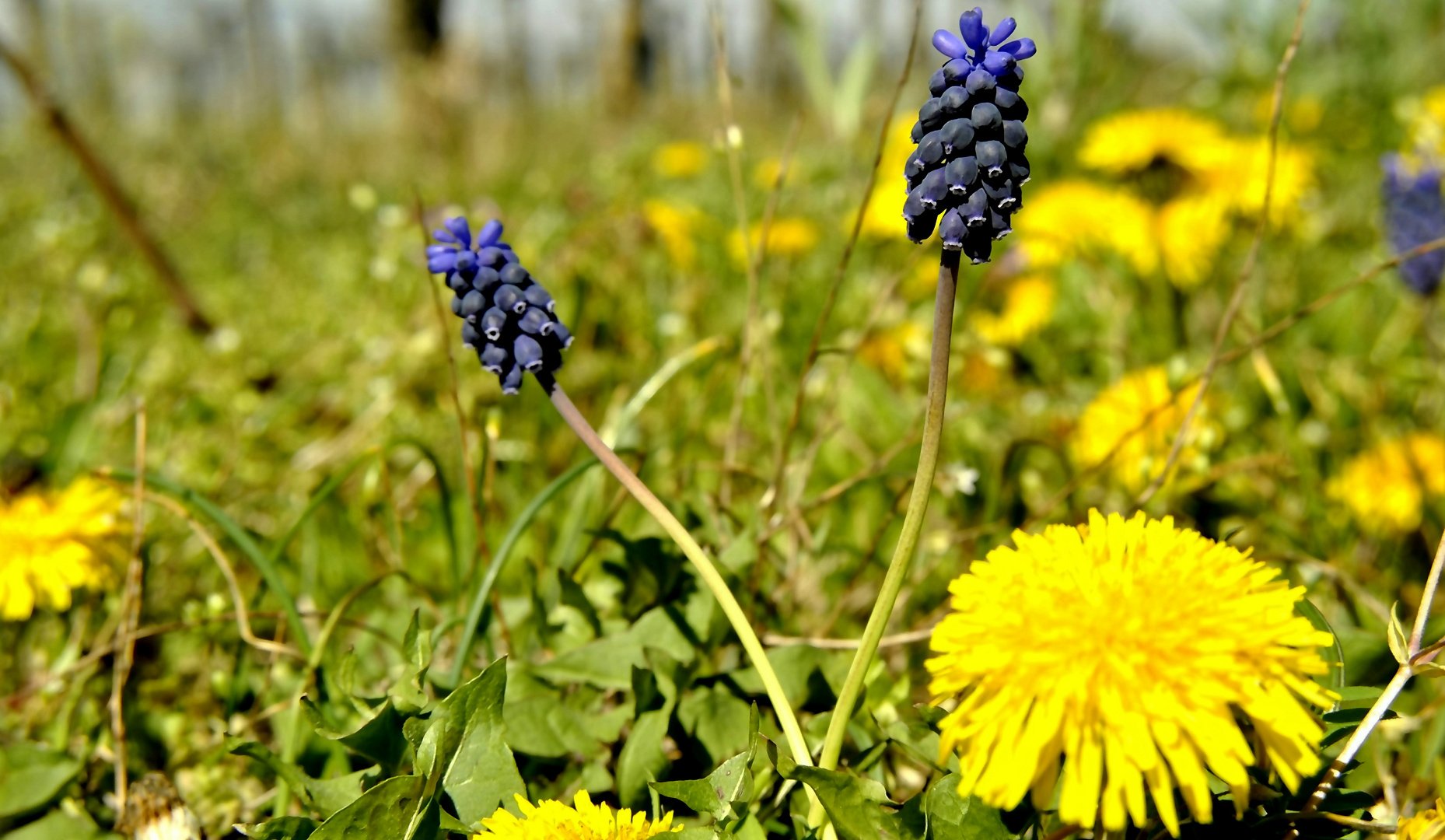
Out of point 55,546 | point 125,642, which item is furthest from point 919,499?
point 55,546

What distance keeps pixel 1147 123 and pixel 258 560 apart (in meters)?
2.72

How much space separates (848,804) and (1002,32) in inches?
26.9

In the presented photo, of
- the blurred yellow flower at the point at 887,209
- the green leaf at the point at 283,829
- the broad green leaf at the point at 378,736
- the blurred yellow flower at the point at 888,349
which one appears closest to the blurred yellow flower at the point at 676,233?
the blurred yellow flower at the point at 887,209

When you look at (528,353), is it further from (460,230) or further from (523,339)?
(460,230)

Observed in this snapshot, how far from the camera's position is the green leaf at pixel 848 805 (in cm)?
88

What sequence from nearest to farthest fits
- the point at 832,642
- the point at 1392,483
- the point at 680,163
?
the point at 832,642
the point at 1392,483
the point at 680,163

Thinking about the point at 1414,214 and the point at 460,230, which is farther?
the point at 1414,214

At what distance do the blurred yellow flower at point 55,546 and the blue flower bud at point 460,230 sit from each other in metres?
0.99

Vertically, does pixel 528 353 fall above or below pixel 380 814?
above

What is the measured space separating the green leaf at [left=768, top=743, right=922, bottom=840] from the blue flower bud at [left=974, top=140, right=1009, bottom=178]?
0.52m

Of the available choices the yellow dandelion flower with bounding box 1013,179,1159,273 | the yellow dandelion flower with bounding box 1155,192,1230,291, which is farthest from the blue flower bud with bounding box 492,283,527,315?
the yellow dandelion flower with bounding box 1155,192,1230,291

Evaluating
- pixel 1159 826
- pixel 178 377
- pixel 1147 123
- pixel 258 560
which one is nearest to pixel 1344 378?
pixel 1147 123

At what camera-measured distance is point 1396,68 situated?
16.5ft

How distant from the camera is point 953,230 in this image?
2.66 feet
